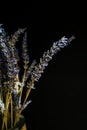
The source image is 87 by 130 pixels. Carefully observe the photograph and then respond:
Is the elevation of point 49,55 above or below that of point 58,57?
below

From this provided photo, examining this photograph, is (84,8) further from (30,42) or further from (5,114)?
(5,114)

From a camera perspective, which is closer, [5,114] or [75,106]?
[5,114]

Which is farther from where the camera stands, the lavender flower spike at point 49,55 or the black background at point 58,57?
the black background at point 58,57

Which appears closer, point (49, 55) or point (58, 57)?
point (49, 55)

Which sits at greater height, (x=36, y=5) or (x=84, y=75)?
(x=36, y=5)

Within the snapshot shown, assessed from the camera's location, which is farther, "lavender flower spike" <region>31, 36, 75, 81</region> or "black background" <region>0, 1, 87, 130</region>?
"black background" <region>0, 1, 87, 130</region>

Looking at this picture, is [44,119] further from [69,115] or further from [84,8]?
[84,8]

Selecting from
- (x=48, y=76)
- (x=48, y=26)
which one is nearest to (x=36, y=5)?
(x=48, y=26)

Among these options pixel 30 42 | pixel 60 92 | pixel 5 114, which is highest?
pixel 30 42
